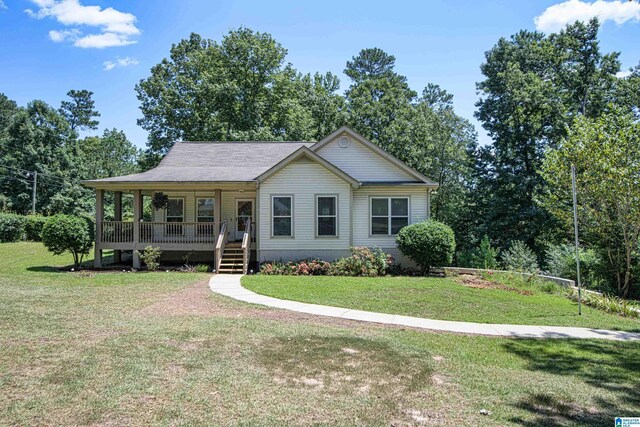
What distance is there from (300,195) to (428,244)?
222 inches

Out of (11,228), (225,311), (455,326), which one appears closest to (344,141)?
(225,311)

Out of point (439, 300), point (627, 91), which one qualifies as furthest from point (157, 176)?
point (627, 91)

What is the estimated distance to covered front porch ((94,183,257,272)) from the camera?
53.8ft

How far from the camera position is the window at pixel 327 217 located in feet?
54.8

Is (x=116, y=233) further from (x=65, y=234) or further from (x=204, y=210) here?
(x=204, y=210)

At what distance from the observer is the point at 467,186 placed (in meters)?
28.9

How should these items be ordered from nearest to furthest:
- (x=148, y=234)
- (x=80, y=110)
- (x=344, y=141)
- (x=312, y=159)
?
(x=312, y=159) → (x=148, y=234) → (x=344, y=141) → (x=80, y=110)

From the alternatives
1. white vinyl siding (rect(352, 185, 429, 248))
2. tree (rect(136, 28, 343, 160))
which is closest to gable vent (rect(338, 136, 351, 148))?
white vinyl siding (rect(352, 185, 429, 248))

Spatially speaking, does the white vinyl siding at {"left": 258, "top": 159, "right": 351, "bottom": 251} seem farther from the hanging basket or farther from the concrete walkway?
the concrete walkway

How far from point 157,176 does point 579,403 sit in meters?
16.6

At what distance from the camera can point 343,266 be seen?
15555 mm

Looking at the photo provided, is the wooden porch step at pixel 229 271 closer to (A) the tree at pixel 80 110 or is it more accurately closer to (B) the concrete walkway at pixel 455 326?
(B) the concrete walkway at pixel 455 326

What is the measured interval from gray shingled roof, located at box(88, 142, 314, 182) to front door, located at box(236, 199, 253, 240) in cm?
157

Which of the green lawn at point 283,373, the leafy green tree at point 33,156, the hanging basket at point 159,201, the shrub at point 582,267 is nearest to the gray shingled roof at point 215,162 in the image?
the hanging basket at point 159,201
